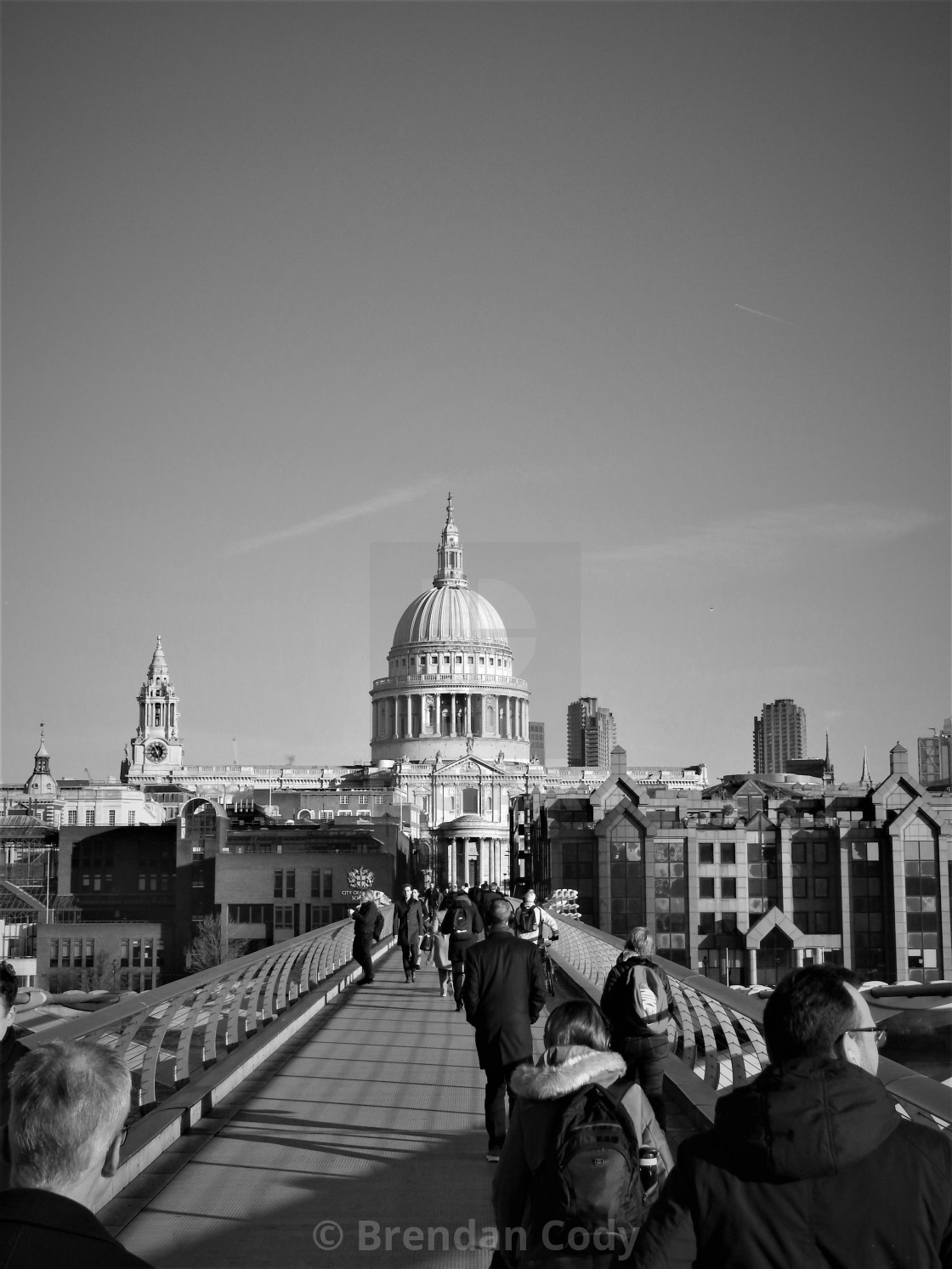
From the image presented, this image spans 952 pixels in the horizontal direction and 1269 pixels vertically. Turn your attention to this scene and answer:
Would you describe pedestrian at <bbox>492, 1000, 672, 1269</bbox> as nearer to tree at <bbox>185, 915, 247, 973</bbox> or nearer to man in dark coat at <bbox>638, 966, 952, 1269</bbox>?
man in dark coat at <bbox>638, 966, 952, 1269</bbox>

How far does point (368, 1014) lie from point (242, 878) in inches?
3125

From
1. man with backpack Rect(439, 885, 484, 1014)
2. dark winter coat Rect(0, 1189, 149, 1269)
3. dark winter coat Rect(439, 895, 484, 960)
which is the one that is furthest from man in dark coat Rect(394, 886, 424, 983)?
dark winter coat Rect(0, 1189, 149, 1269)

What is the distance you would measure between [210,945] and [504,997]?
8607 cm

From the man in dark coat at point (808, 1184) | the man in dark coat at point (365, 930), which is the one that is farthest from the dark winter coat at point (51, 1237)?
the man in dark coat at point (365, 930)

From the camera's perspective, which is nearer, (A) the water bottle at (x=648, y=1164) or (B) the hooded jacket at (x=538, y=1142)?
(B) the hooded jacket at (x=538, y=1142)

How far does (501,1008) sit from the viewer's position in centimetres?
1153

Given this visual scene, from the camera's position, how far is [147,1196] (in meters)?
10.3

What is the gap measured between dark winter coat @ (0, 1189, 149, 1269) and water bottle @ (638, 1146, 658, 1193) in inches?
132

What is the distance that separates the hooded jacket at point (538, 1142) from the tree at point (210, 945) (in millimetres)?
86193

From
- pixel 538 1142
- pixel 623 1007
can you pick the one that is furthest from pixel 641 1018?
pixel 538 1142

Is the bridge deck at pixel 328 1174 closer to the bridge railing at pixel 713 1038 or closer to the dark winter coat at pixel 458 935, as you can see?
→ the bridge railing at pixel 713 1038

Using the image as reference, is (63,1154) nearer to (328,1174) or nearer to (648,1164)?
(648,1164)

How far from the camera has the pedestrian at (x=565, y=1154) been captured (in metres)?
5.70

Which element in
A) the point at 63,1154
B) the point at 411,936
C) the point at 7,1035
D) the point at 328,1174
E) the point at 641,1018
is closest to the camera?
the point at 63,1154
